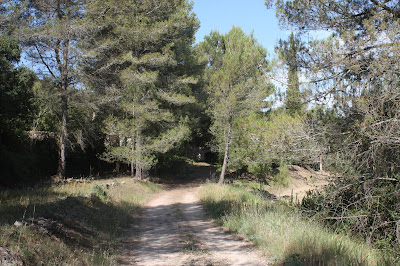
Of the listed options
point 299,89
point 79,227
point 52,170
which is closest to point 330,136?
point 299,89

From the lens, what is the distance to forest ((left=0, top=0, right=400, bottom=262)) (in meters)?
8.11

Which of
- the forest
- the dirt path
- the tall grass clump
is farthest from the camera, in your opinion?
the forest

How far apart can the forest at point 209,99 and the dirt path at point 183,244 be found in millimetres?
2859

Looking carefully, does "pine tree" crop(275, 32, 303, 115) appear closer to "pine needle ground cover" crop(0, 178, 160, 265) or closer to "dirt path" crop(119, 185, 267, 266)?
"dirt path" crop(119, 185, 267, 266)

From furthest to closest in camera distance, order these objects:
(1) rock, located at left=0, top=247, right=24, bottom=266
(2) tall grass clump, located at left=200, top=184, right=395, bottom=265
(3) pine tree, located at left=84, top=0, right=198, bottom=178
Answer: (3) pine tree, located at left=84, top=0, right=198, bottom=178 → (2) tall grass clump, located at left=200, top=184, right=395, bottom=265 → (1) rock, located at left=0, top=247, right=24, bottom=266

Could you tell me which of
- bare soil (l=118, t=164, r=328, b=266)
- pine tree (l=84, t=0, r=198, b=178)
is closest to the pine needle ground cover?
bare soil (l=118, t=164, r=328, b=266)

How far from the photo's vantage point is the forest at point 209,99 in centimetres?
811

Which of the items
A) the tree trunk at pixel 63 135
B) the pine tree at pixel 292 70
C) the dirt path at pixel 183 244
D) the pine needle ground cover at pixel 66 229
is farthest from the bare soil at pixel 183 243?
the tree trunk at pixel 63 135

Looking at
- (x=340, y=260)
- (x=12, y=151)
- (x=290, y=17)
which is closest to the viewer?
(x=340, y=260)

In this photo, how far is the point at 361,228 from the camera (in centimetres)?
848

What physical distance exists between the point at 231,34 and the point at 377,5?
92.4 feet

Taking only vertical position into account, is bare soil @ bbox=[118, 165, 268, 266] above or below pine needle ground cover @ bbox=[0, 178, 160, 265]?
below

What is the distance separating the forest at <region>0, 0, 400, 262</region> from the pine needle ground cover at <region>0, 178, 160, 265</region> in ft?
16.7

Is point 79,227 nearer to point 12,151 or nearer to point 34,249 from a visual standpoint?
point 34,249
